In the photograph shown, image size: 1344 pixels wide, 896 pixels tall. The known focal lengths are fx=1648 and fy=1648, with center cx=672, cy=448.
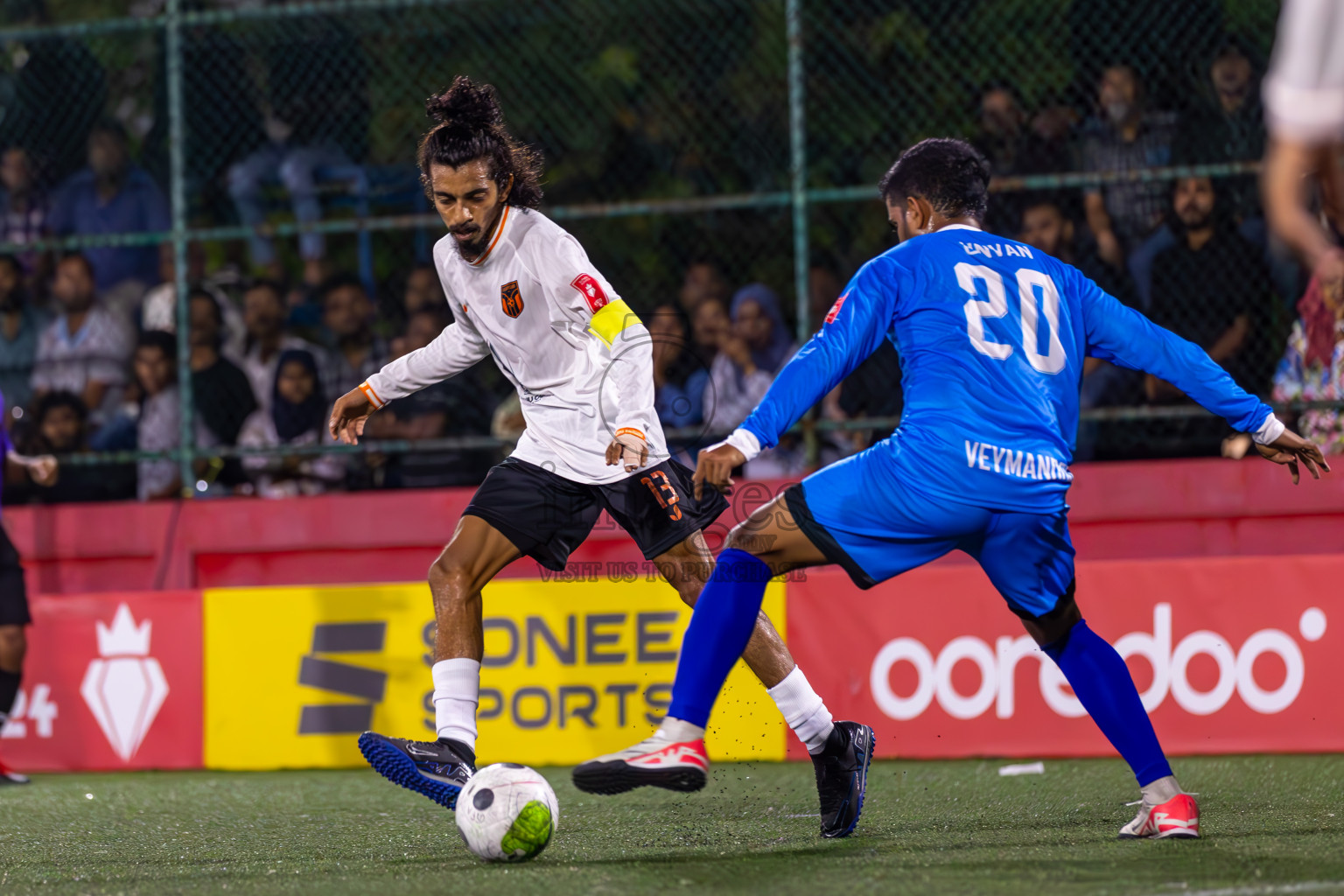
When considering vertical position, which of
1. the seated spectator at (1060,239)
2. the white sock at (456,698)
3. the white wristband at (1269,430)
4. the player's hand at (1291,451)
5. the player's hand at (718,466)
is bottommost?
the white sock at (456,698)

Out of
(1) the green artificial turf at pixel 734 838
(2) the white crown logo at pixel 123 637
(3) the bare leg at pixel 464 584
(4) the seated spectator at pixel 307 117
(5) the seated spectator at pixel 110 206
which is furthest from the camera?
(5) the seated spectator at pixel 110 206

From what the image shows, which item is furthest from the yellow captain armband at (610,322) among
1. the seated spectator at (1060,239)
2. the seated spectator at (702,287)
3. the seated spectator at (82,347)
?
the seated spectator at (82,347)

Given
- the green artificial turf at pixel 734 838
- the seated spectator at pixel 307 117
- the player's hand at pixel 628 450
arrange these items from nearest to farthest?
the green artificial turf at pixel 734 838 < the player's hand at pixel 628 450 < the seated spectator at pixel 307 117

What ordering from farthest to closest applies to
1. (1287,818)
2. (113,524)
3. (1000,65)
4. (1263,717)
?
(113,524), (1000,65), (1263,717), (1287,818)

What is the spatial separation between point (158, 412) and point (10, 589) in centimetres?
196

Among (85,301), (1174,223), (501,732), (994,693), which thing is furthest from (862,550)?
(85,301)

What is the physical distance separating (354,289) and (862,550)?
5.78m

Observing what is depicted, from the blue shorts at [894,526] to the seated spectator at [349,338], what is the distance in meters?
5.20

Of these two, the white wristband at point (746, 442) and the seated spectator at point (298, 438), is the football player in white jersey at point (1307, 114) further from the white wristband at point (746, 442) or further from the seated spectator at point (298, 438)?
the seated spectator at point (298, 438)

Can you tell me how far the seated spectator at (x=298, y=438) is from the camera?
917 centimetres

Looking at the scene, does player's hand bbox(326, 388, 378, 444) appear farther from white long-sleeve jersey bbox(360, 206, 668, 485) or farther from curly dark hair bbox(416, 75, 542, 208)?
curly dark hair bbox(416, 75, 542, 208)

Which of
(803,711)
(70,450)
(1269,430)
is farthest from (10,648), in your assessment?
(1269,430)

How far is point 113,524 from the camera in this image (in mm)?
9062

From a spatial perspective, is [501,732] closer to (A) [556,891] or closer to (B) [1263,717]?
(B) [1263,717]
